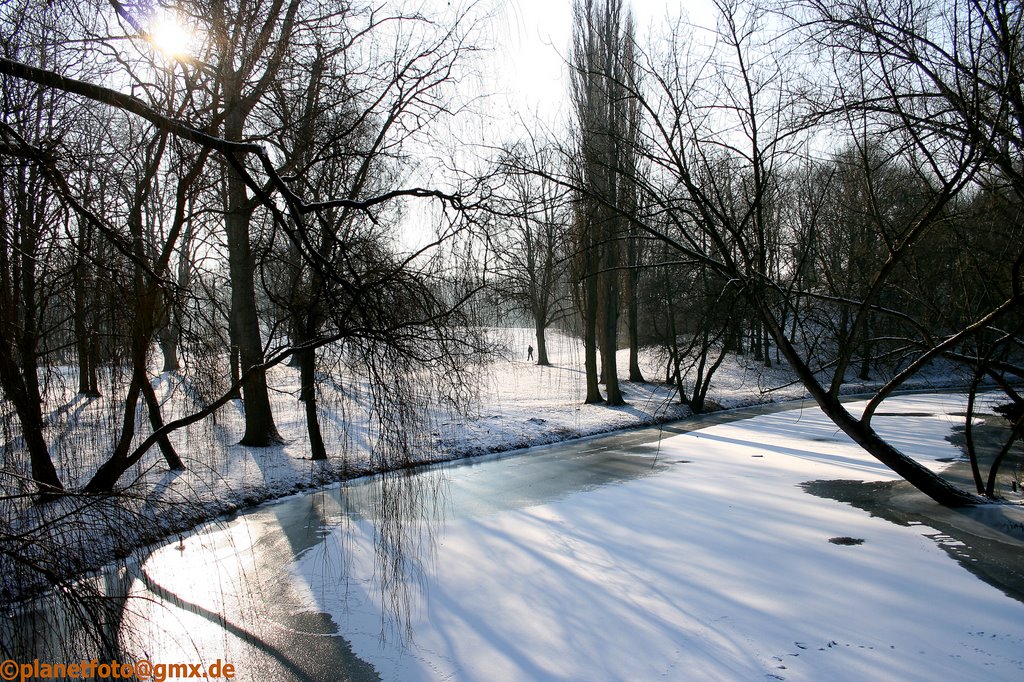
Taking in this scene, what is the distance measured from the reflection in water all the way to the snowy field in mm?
47

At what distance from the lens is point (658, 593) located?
5.23 meters

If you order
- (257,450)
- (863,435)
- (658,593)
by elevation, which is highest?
(863,435)

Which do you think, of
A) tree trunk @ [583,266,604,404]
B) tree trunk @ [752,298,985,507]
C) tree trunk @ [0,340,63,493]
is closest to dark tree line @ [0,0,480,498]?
tree trunk @ [0,340,63,493]

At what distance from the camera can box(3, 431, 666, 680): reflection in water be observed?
6.28ft

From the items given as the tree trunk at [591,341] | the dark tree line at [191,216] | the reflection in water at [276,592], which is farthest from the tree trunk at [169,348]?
the tree trunk at [591,341]

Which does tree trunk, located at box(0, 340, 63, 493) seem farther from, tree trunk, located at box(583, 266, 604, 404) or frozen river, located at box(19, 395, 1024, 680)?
tree trunk, located at box(583, 266, 604, 404)

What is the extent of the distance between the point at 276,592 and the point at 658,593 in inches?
119

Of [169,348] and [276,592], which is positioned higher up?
[169,348]

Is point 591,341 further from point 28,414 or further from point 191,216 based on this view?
point 28,414

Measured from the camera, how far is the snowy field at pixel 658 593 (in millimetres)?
4168

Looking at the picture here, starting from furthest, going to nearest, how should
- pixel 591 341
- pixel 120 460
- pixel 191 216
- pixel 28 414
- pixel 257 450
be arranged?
1. pixel 591 341
2. pixel 257 450
3. pixel 120 460
4. pixel 191 216
5. pixel 28 414

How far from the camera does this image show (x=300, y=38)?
4.10 metres

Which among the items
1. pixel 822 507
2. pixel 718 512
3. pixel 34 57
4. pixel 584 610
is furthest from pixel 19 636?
pixel 822 507

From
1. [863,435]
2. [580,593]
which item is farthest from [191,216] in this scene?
[863,435]
